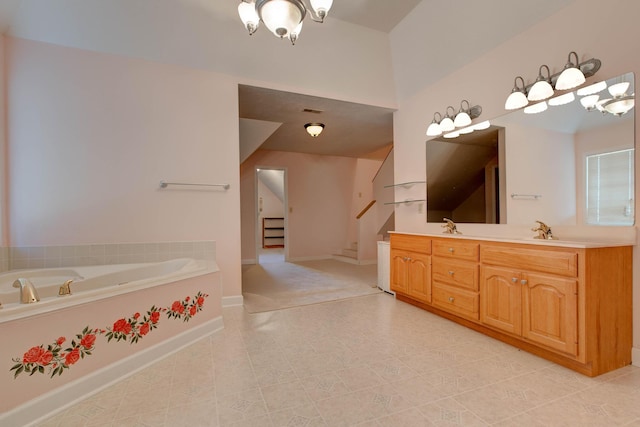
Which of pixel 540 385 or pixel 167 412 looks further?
pixel 540 385

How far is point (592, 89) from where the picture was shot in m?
1.96

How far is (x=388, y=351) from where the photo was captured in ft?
6.75

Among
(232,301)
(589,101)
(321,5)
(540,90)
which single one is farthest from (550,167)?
(232,301)

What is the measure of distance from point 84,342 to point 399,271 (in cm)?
276

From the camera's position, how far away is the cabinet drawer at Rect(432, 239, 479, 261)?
2.43m

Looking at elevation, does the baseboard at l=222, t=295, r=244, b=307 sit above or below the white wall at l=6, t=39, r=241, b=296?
below

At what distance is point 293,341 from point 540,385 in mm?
1562

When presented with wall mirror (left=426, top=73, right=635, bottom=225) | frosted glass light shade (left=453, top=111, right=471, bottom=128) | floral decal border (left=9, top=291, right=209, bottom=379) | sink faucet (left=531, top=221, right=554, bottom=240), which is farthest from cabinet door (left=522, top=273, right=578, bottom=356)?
floral decal border (left=9, top=291, right=209, bottom=379)

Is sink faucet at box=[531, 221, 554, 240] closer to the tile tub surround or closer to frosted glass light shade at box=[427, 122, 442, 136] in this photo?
frosted glass light shade at box=[427, 122, 442, 136]

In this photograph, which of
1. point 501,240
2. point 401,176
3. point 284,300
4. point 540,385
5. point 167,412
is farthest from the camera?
point 401,176

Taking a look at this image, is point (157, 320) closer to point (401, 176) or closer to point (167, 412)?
point (167, 412)

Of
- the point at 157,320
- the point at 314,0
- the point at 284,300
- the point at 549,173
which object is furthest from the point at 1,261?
the point at 549,173

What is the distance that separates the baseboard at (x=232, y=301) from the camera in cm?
316

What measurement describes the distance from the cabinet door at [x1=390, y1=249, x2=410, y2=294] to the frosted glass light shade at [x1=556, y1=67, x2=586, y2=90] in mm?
1903
